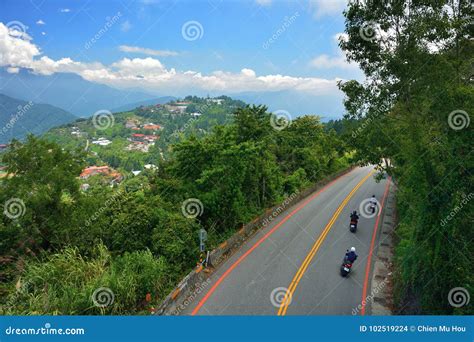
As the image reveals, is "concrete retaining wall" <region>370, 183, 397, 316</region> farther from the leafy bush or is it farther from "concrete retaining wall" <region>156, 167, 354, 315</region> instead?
the leafy bush

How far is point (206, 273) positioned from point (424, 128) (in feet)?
31.3

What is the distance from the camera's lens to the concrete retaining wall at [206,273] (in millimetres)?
10023

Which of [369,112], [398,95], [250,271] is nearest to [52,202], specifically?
[250,271]

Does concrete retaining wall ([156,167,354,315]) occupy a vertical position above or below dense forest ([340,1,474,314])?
below

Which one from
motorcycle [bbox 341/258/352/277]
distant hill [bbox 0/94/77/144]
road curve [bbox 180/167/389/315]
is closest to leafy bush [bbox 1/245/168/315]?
road curve [bbox 180/167/389/315]

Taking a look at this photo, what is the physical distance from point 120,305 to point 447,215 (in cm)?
988

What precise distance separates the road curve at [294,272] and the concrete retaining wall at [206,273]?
312 mm

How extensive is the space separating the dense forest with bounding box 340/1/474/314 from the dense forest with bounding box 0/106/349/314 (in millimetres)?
6999

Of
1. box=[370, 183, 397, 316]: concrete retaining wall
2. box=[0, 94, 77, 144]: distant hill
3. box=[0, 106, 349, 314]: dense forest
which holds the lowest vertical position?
box=[370, 183, 397, 316]: concrete retaining wall

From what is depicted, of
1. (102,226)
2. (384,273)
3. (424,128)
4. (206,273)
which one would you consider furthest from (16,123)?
(424,128)

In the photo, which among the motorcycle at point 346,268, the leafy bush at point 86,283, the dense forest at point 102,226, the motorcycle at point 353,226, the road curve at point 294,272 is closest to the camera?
the leafy bush at point 86,283

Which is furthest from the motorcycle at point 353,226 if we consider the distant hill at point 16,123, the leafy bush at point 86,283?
the distant hill at point 16,123

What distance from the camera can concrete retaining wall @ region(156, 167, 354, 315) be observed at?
10023 millimetres

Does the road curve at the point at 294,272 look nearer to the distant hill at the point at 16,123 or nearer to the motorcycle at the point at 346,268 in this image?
the motorcycle at the point at 346,268
